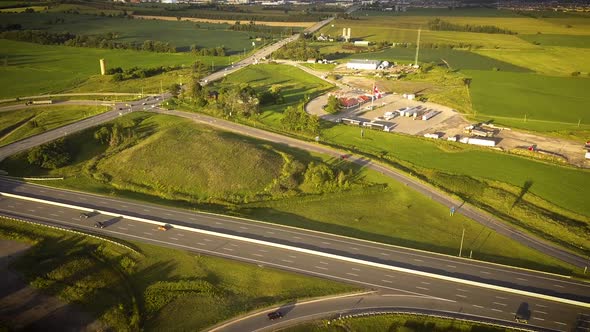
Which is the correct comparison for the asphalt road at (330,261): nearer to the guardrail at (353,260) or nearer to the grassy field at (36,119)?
the guardrail at (353,260)

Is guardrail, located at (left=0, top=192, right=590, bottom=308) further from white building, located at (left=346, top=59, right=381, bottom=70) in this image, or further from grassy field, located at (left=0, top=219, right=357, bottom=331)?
white building, located at (left=346, top=59, right=381, bottom=70)

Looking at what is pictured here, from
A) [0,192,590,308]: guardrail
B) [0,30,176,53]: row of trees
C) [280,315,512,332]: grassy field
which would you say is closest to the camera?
[280,315,512,332]: grassy field

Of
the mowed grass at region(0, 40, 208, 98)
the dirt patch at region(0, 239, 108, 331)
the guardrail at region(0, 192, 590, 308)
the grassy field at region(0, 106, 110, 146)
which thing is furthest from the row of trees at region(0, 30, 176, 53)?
the dirt patch at region(0, 239, 108, 331)

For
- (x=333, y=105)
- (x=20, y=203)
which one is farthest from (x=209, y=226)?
(x=333, y=105)

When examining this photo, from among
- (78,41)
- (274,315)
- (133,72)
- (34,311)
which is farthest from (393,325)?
(78,41)

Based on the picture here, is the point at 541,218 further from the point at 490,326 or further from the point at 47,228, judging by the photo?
the point at 47,228

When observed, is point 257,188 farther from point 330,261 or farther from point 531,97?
point 531,97
